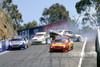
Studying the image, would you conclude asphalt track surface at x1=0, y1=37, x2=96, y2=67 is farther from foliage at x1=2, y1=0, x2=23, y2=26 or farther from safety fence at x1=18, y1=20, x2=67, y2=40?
foliage at x1=2, y1=0, x2=23, y2=26

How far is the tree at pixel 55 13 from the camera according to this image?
76625 mm

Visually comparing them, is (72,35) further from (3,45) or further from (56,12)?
(56,12)

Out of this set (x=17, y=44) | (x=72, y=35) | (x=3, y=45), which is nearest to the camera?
(x=3, y=45)

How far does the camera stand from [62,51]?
19953mm

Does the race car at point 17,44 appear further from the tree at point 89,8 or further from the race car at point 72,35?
the tree at point 89,8

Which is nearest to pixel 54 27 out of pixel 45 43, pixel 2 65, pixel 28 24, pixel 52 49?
pixel 45 43

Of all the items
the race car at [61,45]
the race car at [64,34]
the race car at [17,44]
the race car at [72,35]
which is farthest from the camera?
the race car at [72,35]

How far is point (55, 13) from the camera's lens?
252 ft

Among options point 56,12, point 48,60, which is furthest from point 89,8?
point 48,60

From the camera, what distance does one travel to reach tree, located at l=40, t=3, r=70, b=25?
76625 mm

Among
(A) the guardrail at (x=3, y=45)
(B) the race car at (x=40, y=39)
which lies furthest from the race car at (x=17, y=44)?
(B) the race car at (x=40, y=39)

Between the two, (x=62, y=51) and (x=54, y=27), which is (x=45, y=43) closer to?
(x=62, y=51)

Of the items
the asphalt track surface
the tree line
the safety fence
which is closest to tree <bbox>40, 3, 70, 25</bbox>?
the tree line

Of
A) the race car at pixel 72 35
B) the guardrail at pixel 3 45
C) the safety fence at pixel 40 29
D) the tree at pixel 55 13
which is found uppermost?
the tree at pixel 55 13
